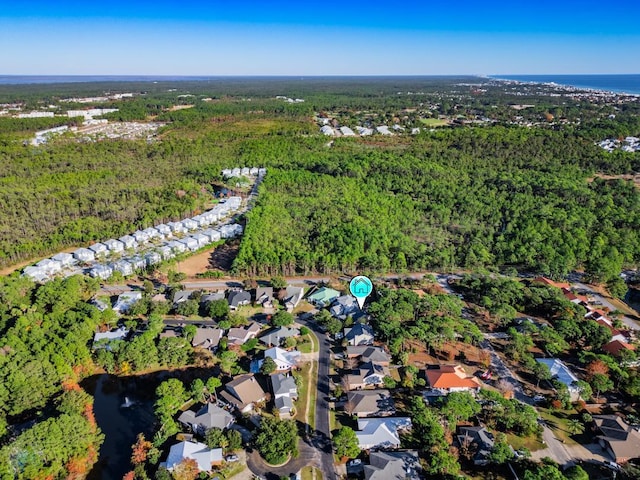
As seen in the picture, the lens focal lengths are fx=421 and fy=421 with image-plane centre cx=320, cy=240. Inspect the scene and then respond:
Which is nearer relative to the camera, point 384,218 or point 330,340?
point 330,340

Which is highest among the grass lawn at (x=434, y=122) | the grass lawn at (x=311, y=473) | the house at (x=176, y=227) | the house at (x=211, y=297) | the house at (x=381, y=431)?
the grass lawn at (x=434, y=122)

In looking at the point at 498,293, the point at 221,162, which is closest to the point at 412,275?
the point at 498,293

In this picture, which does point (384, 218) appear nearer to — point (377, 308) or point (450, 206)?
point (450, 206)

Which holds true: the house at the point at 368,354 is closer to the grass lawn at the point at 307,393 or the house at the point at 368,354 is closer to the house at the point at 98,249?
the grass lawn at the point at 307,393

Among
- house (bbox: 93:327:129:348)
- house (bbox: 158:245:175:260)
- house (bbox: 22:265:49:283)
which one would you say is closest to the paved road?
house (bbox: 93:327:129:348)

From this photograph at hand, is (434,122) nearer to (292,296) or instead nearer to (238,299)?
(292,296)

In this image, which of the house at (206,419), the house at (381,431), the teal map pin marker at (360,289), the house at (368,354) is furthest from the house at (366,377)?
the teal map pin marker at (360,289)
